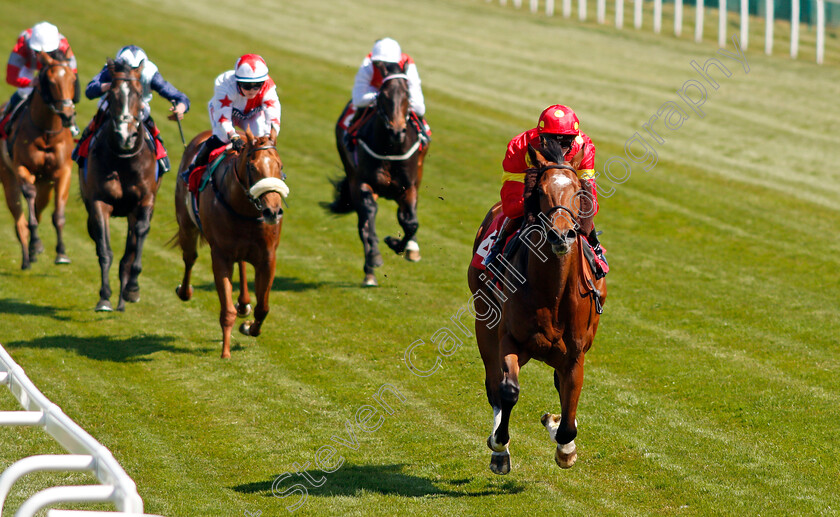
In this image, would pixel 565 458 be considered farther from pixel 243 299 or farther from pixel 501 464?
pixel 243 299

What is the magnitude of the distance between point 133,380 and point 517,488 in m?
3.87

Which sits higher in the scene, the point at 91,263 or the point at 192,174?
the point at 192,174

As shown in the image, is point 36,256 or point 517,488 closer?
point 517,488

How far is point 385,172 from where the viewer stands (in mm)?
12109

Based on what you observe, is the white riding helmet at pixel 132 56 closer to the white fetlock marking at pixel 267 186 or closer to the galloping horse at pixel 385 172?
the galloping horse at pixel 385 172

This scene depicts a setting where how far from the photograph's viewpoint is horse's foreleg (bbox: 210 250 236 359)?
927 centimetres

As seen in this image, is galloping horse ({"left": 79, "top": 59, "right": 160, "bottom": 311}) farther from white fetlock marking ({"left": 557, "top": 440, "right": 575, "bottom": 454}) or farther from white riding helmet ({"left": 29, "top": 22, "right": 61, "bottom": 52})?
white fetlock marking ({"left": 557, "top": 440, "right": 575, "bottom": 454})

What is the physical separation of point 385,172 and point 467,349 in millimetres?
3143

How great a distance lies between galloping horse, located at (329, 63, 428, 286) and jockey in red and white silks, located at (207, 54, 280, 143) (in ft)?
7.08

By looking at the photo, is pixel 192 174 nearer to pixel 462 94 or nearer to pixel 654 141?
pixel 654 141

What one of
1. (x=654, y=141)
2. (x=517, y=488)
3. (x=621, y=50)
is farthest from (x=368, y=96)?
(x=621, y=50)

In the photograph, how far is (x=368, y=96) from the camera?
11977mm

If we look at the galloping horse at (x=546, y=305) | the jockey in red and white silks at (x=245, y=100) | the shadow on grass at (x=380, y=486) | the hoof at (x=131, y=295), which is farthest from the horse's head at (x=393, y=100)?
the shadow on grass at (x=380, y=486)

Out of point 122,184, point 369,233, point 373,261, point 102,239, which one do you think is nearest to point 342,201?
point 369,233
